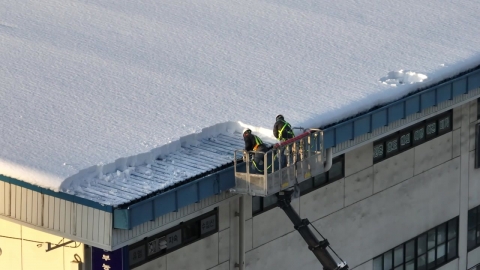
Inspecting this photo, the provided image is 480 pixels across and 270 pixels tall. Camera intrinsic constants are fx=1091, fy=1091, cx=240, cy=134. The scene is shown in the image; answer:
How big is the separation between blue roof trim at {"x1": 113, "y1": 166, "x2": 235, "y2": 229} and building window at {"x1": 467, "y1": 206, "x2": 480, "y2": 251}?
15.2 meters

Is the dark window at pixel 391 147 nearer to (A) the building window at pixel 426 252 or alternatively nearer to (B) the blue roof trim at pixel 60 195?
(A) the building window at pixel 426 252

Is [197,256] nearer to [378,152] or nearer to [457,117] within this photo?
[378,152]

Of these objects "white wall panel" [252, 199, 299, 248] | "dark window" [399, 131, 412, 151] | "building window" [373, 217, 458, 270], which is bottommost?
"building window" [373, 217, 458, 270]

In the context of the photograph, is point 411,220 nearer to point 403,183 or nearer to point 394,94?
point 403,183

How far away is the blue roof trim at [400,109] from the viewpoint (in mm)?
33219

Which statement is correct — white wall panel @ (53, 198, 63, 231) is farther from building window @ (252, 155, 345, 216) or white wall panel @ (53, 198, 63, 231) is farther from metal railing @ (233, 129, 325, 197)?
building window @ (252, 155, 345, 216)

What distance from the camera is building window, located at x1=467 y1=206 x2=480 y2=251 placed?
42219mm

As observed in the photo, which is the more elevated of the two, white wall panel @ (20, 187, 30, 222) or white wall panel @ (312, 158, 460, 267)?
white wall panel @ (20, 187, 30, 222)

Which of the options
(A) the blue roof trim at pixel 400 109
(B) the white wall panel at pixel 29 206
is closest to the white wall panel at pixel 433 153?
(A) the blue roof trim at pixel 400 109

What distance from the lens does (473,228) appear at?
42.4m

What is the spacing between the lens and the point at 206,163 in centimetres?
3031

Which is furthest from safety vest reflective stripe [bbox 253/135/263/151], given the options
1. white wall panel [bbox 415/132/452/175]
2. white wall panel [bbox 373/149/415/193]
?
white wall panel [bbox 415/132/452/175]

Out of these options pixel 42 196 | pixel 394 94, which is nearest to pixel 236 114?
pixel 394 94

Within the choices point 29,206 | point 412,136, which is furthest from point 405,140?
point 29,206
